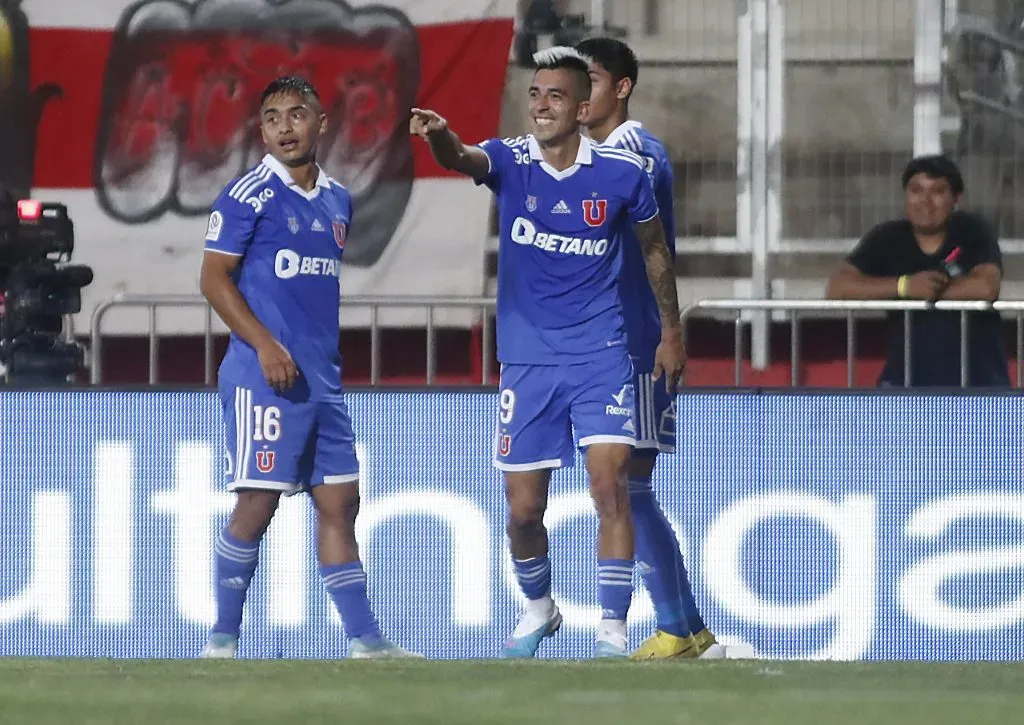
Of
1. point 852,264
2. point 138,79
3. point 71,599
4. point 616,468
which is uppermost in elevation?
point 138,79

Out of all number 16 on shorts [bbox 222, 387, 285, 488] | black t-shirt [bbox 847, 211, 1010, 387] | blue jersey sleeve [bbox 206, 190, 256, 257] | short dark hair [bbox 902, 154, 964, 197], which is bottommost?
number 16 on shorts [bbox 222, 387, 285, 488]

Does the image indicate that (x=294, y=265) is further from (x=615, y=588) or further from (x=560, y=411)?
(x=615, y=588)

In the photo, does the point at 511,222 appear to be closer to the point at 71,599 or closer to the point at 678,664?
the point at 678,664

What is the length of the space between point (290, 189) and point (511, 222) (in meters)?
0.77

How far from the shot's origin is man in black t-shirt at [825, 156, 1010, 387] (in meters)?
9.75

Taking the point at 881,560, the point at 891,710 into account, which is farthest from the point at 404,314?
the point at 891,710

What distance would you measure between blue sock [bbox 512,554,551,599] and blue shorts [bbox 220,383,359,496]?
0.62 m

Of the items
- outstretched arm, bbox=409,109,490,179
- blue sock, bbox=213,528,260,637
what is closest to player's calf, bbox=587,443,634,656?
outstretched arm, bbox=409,109,490,179

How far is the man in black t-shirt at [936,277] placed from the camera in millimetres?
9750

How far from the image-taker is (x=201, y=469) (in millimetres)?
9453

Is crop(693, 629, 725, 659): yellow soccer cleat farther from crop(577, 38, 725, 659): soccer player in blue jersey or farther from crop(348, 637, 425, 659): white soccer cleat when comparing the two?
crop(348, 637, 425, 659): white soccer cleat

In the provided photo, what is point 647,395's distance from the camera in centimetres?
775

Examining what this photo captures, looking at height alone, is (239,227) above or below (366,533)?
above

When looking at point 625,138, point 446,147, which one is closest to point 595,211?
point 625,138
